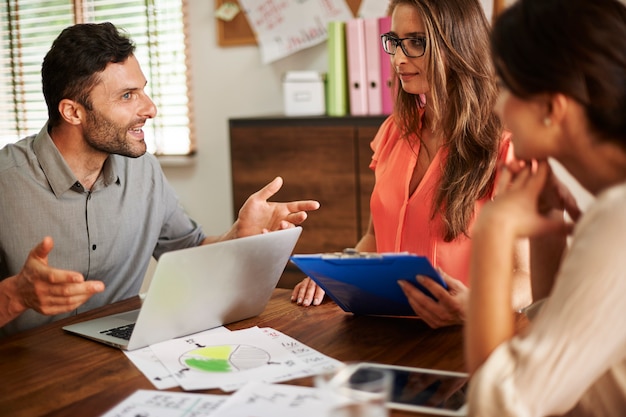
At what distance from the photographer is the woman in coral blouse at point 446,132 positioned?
1832 millimetres

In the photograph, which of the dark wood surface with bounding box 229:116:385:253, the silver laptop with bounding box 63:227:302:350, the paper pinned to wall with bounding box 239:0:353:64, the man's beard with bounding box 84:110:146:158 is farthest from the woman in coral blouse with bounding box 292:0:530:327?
the paper pinned to wall with bounding box 239:0:353:64

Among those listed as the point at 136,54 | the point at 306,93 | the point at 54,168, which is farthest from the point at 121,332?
the point at 136,54

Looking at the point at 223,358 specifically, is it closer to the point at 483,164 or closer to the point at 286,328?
the point at 286,328

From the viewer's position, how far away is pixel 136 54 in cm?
413

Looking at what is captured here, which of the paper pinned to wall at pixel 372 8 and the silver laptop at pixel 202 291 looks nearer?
the silver laptop at pixel 202 291

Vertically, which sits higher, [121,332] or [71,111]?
[71,111]

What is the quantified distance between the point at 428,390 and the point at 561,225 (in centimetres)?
32

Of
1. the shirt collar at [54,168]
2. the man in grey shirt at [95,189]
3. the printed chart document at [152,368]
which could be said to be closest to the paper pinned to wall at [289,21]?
the man in grey shirt at [95,189]

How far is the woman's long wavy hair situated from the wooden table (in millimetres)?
408

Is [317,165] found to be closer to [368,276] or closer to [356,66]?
[356,66]

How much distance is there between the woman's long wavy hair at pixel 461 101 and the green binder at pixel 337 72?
4.30ft

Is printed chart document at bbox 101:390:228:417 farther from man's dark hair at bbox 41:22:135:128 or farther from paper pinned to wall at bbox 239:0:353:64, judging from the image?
paper pinned to wall at bbox 239:0:353:64

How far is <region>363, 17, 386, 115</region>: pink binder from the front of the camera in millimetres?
3117

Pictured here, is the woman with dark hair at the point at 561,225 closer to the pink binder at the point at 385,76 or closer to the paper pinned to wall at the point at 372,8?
the pink binder at the point at 385,76
